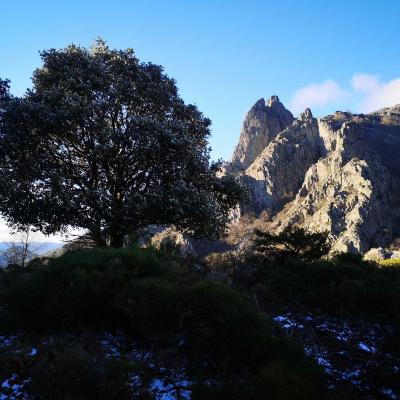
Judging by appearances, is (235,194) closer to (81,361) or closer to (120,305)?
(120,305)

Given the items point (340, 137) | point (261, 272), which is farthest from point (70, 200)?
point (340, 137)

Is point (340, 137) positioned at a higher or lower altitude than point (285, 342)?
higher

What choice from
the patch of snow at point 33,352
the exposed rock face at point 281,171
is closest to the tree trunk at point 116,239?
the patch of snow at point 33,352

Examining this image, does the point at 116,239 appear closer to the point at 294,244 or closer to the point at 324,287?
the point at 294,244

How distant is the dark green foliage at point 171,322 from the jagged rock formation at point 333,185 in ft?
294

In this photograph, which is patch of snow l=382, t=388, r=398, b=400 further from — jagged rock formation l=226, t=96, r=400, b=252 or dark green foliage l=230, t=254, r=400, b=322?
jagged rock formation l=226, t=96, r=400, b=252

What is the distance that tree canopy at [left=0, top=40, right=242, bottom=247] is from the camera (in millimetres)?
16188

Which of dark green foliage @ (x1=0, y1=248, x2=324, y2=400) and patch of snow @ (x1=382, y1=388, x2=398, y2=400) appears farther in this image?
patch of snow @ (x1=382, y1=388, x2=398, y2=400)

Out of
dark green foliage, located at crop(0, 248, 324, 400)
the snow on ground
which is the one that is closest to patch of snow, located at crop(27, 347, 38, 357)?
dark green foliage, located at crop(0, 248, 324, 400)

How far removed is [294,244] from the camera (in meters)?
15.1

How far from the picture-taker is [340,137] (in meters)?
170

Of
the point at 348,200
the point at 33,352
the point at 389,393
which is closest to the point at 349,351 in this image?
the point at 389,393

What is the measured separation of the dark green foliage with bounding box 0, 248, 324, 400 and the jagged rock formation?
89579 millimetres

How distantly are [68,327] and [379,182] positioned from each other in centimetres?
15450
